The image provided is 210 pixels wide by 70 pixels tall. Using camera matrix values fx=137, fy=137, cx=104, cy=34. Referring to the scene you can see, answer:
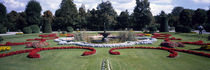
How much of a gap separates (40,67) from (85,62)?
2.23 meters

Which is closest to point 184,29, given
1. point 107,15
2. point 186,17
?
point 186,17

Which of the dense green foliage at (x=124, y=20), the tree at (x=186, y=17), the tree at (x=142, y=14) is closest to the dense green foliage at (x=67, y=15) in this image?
the dense green foliage at (x=124, y=20)

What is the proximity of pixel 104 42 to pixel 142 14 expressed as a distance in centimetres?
3008

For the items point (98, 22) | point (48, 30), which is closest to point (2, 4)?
point (48, 30)

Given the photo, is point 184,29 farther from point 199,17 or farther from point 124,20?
point 124,20

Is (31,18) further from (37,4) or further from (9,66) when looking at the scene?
(9,66)

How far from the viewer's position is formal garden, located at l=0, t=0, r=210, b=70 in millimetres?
7215

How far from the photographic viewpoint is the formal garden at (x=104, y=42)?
23.7 feet

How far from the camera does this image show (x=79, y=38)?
1524 cm

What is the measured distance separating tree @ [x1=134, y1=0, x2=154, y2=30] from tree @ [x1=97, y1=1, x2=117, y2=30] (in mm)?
6806

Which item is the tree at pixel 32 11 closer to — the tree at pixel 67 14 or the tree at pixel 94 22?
the tree at pixel 67 14

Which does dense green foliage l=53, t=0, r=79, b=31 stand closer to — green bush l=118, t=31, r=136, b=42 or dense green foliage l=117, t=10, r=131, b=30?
dense green foliage l=117, t=10, r=131, b=30

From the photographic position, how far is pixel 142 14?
4103cm

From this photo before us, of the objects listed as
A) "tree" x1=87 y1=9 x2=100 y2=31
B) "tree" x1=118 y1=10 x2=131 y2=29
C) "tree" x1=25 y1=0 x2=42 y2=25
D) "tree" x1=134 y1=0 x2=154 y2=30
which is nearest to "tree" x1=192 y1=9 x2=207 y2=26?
"tree" x1=134 y1=0 x2=154 y2=30
